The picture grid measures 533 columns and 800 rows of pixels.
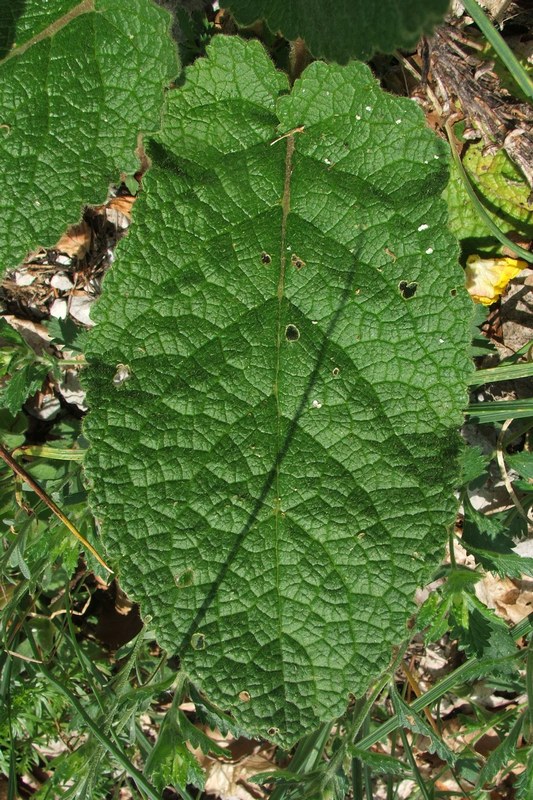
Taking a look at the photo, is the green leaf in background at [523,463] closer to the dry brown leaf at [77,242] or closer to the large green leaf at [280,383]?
the large green leaf at [280,383]

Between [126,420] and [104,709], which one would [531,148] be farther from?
[104,709]

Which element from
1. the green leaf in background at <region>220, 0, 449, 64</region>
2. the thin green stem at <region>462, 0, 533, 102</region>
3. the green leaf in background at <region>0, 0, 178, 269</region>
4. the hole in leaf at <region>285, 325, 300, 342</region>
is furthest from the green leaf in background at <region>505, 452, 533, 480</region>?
the green leaf in background at <region>0, 0, 178, 269</region>

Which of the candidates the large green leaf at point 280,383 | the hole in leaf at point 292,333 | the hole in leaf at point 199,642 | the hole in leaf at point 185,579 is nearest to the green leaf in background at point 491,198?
the large green leaf at point 280,383

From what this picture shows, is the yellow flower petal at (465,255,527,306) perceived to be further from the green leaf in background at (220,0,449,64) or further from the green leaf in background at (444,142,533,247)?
the green leaf in background at (220,0,449,64)

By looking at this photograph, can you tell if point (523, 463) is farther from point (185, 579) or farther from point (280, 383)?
point (185, 579)

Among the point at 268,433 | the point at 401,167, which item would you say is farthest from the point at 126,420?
the point at 401,167

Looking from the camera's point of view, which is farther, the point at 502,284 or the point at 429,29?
the point at 502,284

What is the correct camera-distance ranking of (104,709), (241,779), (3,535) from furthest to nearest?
(241,779)
(3,535)
(104,709)
